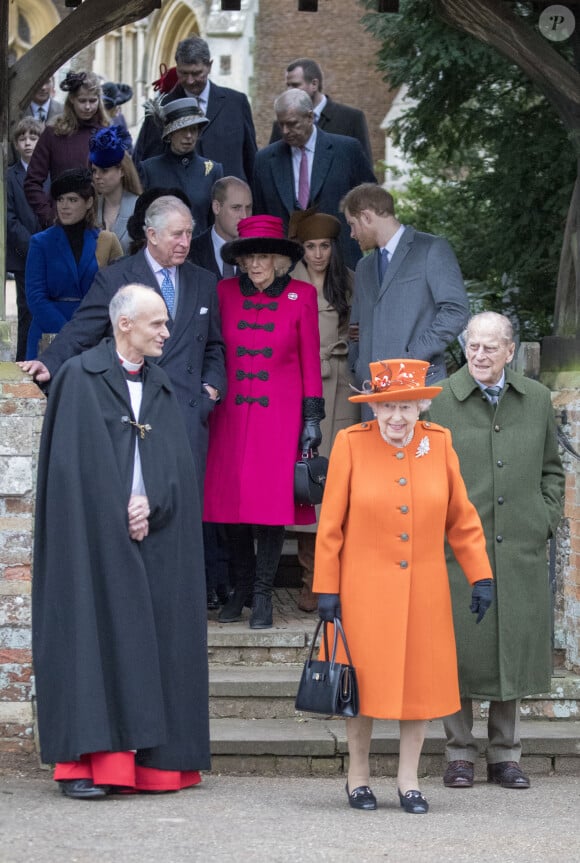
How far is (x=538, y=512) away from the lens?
6.71 metres

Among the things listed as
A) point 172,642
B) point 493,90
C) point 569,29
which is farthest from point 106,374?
point 493,90

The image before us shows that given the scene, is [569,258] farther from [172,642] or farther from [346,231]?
[172,642]

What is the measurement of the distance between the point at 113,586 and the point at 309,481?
172 centimetres

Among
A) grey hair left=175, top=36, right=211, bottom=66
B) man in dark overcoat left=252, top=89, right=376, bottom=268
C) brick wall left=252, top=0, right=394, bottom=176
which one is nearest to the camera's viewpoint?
man in dark overcoat left=252, top=89, right=376, bottom=268

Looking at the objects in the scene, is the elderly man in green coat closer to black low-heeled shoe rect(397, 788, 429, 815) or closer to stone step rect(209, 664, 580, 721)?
black low-heeled shoe rect(397, 788, 429, 815)

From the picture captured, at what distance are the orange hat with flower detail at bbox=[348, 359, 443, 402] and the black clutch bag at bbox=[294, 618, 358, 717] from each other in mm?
852

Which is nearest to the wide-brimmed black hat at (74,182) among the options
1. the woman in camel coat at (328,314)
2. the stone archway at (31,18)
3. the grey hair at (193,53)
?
the woman in camel coat at (328,314)

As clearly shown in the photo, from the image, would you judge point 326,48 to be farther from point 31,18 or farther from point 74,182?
point 74,182

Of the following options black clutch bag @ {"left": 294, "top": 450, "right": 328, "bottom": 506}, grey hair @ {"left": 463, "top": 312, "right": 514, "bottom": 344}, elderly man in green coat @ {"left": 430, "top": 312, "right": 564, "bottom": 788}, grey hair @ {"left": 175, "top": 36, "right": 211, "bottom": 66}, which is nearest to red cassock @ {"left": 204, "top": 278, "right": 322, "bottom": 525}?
black clutch bag @ {"left": 294, "top": 450, "right": 328, "bottom": 506}

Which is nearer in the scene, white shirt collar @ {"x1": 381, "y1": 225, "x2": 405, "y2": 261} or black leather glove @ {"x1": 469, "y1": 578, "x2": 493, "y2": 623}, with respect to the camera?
black leather glove @ {"x1": 469, "y1": 578, "x2": 493, "y2": 623}

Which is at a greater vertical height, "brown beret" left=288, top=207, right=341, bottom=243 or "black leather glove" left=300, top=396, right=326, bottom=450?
"brown beret" left=288, top=207, right=341, bottom=243

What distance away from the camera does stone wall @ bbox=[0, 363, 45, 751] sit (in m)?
7.11

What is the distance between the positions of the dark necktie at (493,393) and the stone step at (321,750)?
58.2 inches

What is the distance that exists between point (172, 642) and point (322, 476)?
164 centimetres
